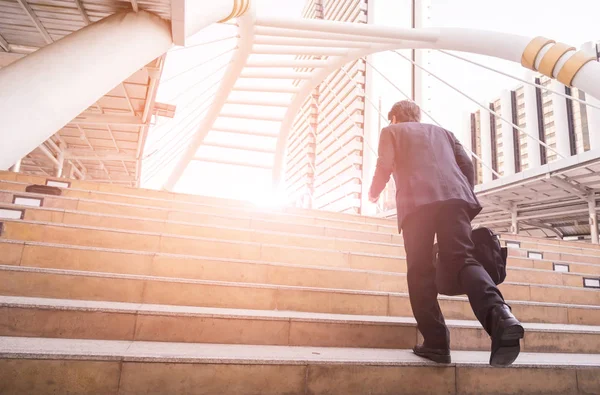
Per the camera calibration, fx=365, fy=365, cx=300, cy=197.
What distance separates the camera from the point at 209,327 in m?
2.04

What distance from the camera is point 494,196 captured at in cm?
1267

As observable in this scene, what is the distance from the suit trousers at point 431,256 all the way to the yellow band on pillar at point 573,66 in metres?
5.19

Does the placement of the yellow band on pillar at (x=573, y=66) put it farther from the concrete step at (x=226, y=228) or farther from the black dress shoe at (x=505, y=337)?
the black dress shoe at (x=505, y=337)

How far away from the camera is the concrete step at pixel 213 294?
87.0 inches

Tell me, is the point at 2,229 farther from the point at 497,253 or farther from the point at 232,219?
the point at 497,253

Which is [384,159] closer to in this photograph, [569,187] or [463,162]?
[463,162]

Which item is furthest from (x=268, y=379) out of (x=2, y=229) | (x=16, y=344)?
(x=2, y=229)

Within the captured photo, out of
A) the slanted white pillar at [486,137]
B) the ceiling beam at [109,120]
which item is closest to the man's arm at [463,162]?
the ceiling beam at [109,120]

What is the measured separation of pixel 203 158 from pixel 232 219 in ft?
34.3

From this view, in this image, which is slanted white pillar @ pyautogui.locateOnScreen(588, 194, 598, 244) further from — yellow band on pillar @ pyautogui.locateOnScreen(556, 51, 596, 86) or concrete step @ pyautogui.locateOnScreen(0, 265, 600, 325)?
concrete step @ pyautogui.locateOnScreen(0, 265, 600, 325)

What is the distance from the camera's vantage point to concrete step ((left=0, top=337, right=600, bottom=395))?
150 centimetres

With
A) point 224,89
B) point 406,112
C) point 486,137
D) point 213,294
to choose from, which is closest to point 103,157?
point 224,89

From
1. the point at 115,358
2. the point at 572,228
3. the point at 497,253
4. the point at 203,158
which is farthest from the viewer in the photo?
the point at 572,228

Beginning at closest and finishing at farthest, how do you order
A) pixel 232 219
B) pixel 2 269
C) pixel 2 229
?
pixel 2 269 → pixel 2 229 → pixel 232 219
